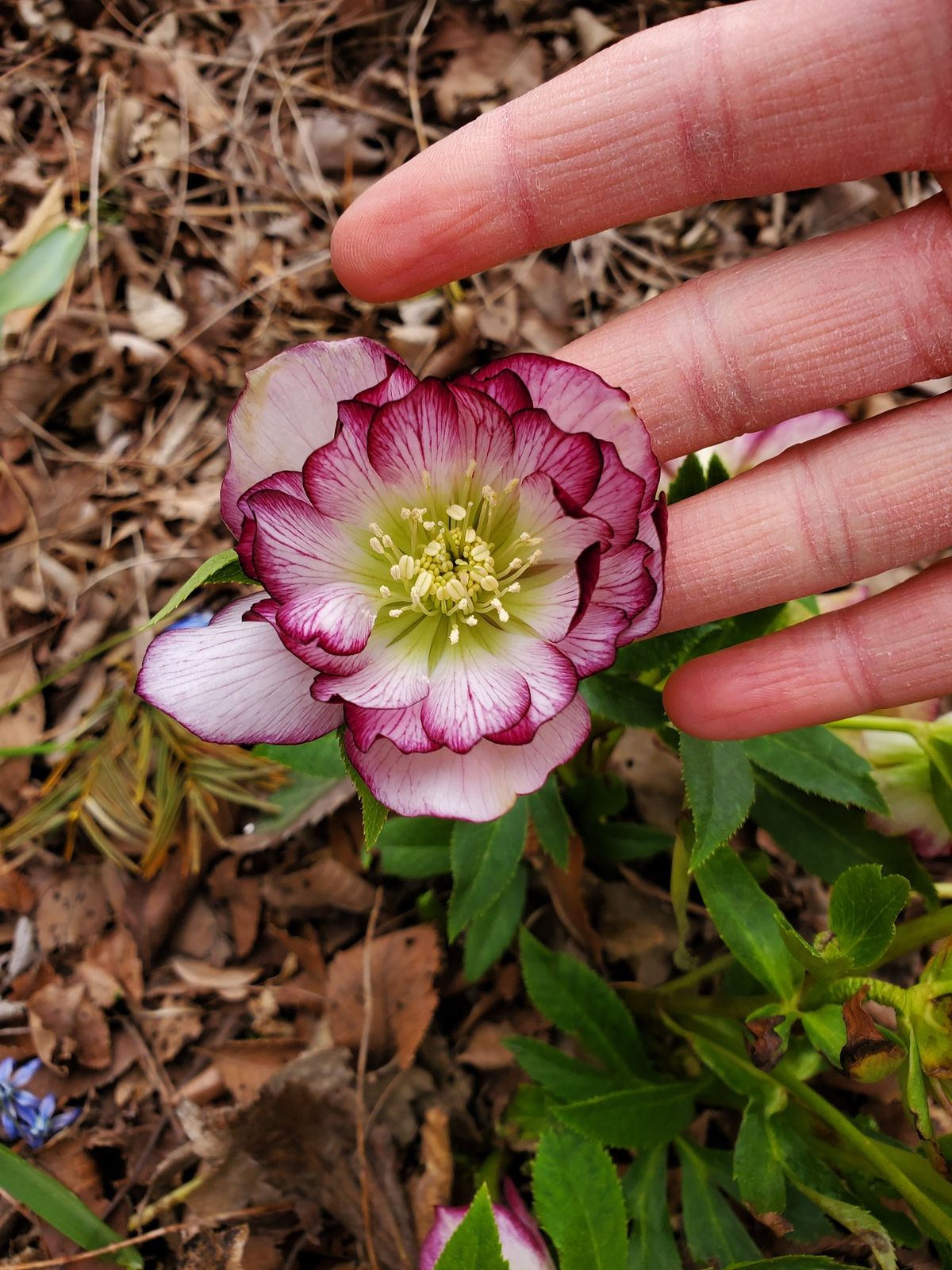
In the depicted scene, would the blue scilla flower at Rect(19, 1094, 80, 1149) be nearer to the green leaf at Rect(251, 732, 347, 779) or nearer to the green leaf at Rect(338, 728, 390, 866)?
the green leaf at Rect(251, 732, 347, 779)

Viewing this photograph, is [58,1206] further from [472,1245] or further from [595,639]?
[595,639]

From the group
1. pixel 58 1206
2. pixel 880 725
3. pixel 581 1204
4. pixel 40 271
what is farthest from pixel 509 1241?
pixel 40 271

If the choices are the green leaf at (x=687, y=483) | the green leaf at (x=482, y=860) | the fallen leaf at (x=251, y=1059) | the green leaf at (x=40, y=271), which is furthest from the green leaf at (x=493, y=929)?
the green leaf at (x=40, y=271)

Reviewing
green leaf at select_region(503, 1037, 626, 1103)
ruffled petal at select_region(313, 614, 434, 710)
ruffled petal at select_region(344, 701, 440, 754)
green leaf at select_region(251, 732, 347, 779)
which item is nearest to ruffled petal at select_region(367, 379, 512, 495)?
ruffled petal at select_region(313, 614, 434, 710)

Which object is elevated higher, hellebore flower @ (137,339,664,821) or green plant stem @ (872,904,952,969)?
hellebore flower @ (137,339,664,821)

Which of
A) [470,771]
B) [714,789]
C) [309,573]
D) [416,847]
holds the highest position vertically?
[309,573]

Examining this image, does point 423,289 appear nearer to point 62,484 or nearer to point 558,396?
point 558,396

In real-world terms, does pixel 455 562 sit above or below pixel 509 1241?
above
